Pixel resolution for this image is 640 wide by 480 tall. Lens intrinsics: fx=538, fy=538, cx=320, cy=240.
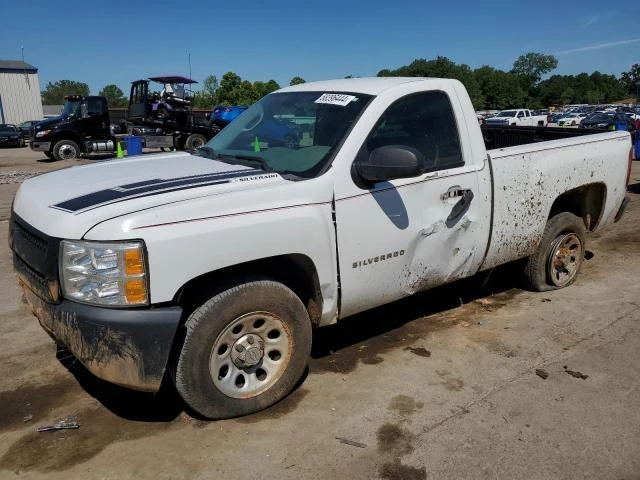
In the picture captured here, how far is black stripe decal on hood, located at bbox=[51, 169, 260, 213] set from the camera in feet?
9.12

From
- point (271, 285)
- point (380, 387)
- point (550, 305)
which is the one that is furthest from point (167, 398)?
point (550, 305)

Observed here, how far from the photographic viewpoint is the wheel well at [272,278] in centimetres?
290

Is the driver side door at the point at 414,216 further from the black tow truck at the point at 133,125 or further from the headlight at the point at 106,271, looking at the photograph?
the black tow truck at the point at 133,125

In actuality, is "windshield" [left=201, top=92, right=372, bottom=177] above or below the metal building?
below

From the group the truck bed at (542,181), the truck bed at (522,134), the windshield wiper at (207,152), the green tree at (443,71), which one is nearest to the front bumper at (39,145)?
the truck bed at (522,134)

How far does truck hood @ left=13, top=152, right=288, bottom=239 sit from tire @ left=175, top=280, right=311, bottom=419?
587 mm

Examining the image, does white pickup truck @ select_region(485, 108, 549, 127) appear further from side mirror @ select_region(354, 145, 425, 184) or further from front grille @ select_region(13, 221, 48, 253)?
front grille @ select_region(13, 221, 48, 253)

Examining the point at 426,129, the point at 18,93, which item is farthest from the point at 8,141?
the point at 426,129

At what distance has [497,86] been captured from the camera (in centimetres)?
11562

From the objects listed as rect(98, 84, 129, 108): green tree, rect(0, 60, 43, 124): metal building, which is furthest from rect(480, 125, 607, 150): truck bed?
rect(98, 84, 129, 108): green tree

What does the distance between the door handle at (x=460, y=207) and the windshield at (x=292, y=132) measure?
37.7 inches

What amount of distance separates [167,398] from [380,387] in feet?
4.46

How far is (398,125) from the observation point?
3.65 metres

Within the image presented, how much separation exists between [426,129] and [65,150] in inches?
779
